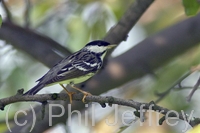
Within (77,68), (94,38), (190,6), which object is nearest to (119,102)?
(190,6)

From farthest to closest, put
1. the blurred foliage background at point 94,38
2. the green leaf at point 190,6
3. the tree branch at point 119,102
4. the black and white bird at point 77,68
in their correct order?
the blurred foliage background at point 94,38 < the black and white bird at point 77,68 < the green leaf at point 190,6 < the tree branch at point 119,102

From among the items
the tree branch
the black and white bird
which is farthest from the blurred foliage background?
the tree branch

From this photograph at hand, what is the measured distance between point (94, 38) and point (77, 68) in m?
1.09

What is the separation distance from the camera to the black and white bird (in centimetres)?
378

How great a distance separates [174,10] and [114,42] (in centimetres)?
146

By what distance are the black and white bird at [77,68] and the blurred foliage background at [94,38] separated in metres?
0.54

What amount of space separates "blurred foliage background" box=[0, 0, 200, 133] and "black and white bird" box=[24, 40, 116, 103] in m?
0.54

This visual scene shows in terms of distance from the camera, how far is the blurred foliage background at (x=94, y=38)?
5.00m

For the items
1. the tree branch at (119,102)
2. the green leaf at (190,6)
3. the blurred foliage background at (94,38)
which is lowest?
the tree branch at (119,102)

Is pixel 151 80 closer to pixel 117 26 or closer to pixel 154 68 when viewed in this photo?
pixel 154 68

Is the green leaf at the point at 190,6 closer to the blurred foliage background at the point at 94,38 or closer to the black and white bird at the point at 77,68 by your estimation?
the black and white bird at the point at 77,68

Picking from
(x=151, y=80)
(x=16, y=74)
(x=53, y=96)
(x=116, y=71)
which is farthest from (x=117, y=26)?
(x=53, y=96)

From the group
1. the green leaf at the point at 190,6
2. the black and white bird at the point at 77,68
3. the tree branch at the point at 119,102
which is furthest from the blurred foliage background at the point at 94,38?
the tree branch at the point at 119,102

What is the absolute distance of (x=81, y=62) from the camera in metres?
4.43
